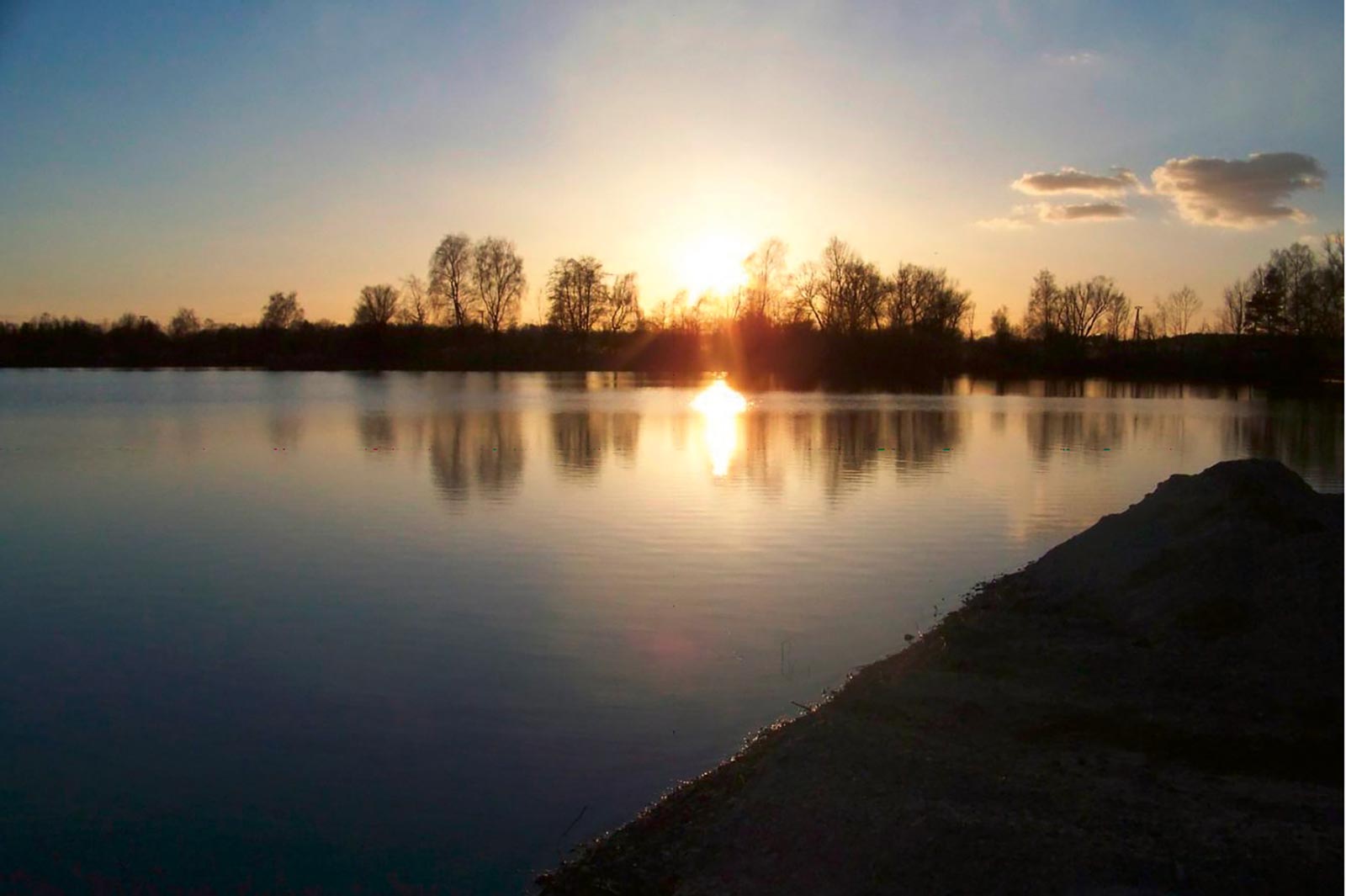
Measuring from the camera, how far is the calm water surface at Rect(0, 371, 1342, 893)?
617cm

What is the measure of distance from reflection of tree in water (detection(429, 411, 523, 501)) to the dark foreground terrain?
11652mm

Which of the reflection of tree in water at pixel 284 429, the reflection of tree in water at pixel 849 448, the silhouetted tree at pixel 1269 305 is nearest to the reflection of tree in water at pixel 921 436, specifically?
the reflection of tree in water at pixel 849 448

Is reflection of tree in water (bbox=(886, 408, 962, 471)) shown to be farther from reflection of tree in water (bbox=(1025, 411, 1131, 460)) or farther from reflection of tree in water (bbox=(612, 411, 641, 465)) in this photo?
reflection of tree in water (bbox=(612, 411, 641, 465))

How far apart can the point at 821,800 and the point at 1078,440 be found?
91.3 ft

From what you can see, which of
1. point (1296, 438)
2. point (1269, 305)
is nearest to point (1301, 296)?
point (1269, 305)

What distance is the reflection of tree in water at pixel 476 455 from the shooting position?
19.8 m

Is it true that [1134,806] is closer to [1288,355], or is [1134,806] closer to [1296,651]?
[1296,651]

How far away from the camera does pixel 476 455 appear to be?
25.1m

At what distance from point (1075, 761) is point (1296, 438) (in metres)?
31.0

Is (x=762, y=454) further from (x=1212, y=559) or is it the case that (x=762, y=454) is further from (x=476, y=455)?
(x=1212, y=559)

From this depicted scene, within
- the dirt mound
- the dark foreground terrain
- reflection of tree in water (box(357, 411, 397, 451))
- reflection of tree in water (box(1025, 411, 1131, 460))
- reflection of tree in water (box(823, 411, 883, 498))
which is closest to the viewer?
the dark foreground terrain

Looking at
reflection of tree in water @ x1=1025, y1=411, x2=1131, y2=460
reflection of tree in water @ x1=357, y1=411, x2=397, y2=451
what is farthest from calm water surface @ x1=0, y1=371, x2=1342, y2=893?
reflection of tree in water @ x1=1025, y1=411, x2=1131, y2=460

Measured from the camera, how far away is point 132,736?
7344mm

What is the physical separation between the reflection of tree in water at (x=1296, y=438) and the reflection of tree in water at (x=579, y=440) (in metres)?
15.3
